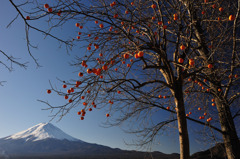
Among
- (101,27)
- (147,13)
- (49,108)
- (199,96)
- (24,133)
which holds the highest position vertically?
(24,133)

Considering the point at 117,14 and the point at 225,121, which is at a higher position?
the point at 117,14

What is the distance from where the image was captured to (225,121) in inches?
158

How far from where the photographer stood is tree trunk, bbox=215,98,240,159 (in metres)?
3.72

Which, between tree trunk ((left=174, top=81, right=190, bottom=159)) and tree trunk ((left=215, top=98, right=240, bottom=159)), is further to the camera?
tree trunk ((left=215, top=98, right=240, bottom=159))

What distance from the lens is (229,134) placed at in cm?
388

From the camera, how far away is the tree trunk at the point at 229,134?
3719 millimetres

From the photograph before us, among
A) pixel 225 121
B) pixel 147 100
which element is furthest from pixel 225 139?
pixel 147 100

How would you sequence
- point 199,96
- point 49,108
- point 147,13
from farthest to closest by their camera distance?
point 199,96 → point 147,13 → point 49,108

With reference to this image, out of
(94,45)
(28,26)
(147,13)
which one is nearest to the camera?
(28,26)

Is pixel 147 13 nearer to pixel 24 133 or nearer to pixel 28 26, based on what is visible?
pixel 28 26

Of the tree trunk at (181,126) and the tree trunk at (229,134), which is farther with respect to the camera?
the tree trunk at (229,134)

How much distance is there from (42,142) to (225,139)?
169430 millimetres

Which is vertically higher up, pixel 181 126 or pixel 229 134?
pixel 229 134

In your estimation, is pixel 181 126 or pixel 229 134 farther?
pixel 229 134
